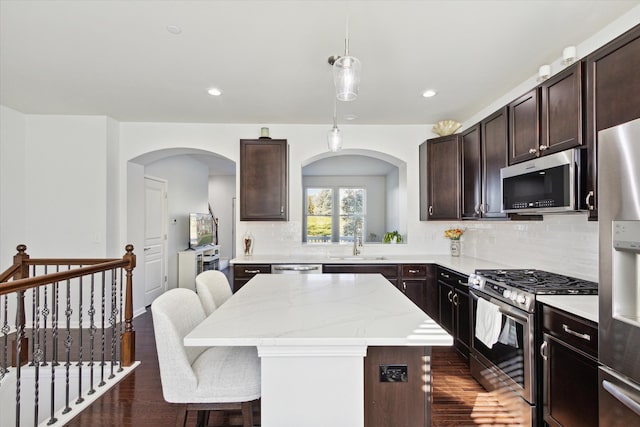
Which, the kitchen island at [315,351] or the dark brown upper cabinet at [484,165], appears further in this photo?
the dark brown upper cabinet at [484,165]

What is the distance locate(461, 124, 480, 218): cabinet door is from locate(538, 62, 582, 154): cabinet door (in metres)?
0.97

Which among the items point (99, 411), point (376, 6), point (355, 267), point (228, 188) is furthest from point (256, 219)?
point (228, 188)

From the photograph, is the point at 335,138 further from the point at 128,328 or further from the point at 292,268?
the point at 128,328

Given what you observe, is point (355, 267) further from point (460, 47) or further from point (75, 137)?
point (75, 137)

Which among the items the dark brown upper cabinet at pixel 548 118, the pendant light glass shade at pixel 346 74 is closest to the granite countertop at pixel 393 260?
the dark brown upper cabinet at pixel 548 118

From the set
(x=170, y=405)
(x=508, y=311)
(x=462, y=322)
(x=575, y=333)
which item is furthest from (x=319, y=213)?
(x=575, y=333)

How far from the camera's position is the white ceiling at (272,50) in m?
2.01

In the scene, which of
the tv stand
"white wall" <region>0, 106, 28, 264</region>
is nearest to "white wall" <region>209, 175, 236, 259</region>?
the tv stand

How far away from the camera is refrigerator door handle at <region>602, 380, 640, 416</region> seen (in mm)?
1254

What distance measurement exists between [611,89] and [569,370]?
1.53m

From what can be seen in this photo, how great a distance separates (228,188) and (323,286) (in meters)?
7.81

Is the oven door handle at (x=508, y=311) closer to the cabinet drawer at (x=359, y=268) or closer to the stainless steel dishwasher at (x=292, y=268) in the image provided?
the cabinet drawer at (x=359, y=268)

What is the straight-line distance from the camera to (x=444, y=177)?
386cm

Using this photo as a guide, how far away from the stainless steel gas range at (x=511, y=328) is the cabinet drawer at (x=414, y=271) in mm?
1070
